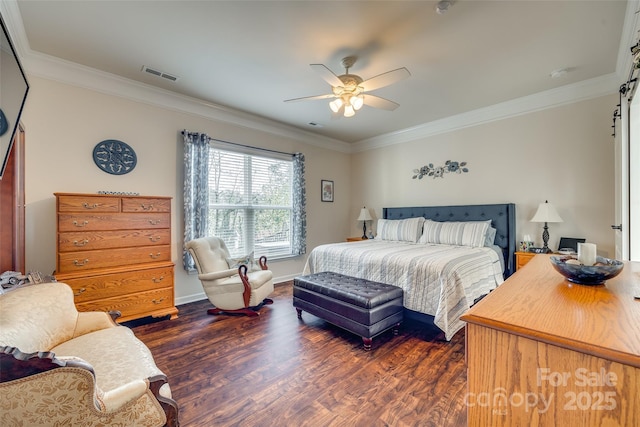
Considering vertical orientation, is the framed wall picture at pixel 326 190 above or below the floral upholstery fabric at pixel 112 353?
above

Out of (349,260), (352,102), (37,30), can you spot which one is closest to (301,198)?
(349,260)

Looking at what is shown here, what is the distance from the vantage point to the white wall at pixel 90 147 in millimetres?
2809

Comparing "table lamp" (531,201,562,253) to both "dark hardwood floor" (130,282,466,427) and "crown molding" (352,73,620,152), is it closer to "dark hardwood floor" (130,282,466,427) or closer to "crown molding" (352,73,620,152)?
"crown molding" (352,73,620,152)

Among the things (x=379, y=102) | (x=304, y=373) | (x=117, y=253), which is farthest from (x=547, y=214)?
(x=117, y=253)

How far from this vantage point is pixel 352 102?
2.63 m

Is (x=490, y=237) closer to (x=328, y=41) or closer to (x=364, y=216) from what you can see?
(x=364, y=216)

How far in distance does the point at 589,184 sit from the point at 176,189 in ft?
17.3

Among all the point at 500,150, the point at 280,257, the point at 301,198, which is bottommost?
the point at 280,257

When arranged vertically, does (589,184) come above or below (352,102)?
below

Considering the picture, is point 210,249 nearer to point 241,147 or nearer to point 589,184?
point 241,147

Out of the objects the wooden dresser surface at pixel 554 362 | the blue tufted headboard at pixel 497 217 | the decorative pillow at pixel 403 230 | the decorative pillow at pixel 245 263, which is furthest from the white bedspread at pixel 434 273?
the wooden dresser surface at pixel 554 362

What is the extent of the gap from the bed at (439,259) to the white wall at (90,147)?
2.25m

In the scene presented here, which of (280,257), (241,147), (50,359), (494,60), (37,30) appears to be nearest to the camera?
(50,359)

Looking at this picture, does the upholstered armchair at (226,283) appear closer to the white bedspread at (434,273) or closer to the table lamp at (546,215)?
the white bedspread at (434,273)
